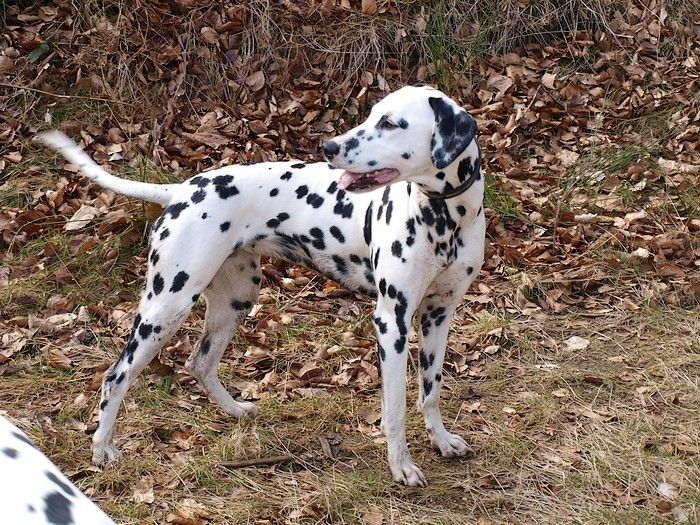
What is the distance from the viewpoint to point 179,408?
15.8 feet

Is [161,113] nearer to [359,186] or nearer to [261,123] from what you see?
[261,123]

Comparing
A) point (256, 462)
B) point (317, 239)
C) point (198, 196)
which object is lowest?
point (256, 462)

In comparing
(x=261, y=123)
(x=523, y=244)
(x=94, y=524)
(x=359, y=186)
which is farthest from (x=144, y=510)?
(x=261, y=123)

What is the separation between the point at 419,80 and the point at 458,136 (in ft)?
12.3

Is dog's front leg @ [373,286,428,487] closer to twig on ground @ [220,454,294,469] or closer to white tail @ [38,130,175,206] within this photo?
twig on ground @ [220,454,294,469]

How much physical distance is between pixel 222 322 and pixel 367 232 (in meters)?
0.95

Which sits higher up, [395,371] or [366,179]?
[366,179]

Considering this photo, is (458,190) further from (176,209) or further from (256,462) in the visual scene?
(256,462)

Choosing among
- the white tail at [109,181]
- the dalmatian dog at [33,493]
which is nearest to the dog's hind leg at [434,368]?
the white tail at [109,181]

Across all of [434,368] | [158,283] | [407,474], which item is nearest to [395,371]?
[434,368]

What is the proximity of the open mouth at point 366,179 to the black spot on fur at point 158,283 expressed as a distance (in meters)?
0.96

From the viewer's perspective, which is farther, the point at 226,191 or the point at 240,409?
the point at 240,409

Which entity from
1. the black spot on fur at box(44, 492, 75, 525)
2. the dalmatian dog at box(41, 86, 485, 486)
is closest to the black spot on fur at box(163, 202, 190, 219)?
the dalmatian dog at box(41, 86, 485, 486)

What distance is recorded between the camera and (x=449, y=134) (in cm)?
375
